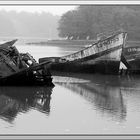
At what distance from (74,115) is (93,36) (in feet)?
243

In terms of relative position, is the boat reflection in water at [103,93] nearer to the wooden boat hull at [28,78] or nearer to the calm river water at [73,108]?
the calm river water at [73,108]

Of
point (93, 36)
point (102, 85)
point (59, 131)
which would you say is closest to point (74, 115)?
point (59, 131)

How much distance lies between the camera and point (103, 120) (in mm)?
13000

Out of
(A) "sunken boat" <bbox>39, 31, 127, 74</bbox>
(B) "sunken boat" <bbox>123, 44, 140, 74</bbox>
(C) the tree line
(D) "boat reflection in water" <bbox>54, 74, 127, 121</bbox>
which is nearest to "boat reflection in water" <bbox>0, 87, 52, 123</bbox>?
(D) "boat reflection in water" <bbox>54, 74, 127, 121</bbox>

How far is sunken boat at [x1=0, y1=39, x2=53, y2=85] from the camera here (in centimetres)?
1858

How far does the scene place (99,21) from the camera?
86500 millimetres

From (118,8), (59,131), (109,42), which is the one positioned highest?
(118,8)

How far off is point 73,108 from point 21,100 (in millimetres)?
2355

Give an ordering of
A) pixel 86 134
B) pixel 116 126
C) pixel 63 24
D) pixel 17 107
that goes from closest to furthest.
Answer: pixel 86 134 → pixel 116 126 → pixel 17 107 → pixel 63 24

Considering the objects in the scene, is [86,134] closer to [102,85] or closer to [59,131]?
[59,131]

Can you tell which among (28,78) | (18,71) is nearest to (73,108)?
(18,71)

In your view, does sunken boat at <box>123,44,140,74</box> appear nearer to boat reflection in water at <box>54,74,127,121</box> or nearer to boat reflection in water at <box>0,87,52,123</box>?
boat reflection in water at <box>54,74,127,121</box>

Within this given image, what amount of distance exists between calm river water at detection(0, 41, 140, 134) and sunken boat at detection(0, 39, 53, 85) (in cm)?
47

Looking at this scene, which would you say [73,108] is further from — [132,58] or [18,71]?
[132,58]
